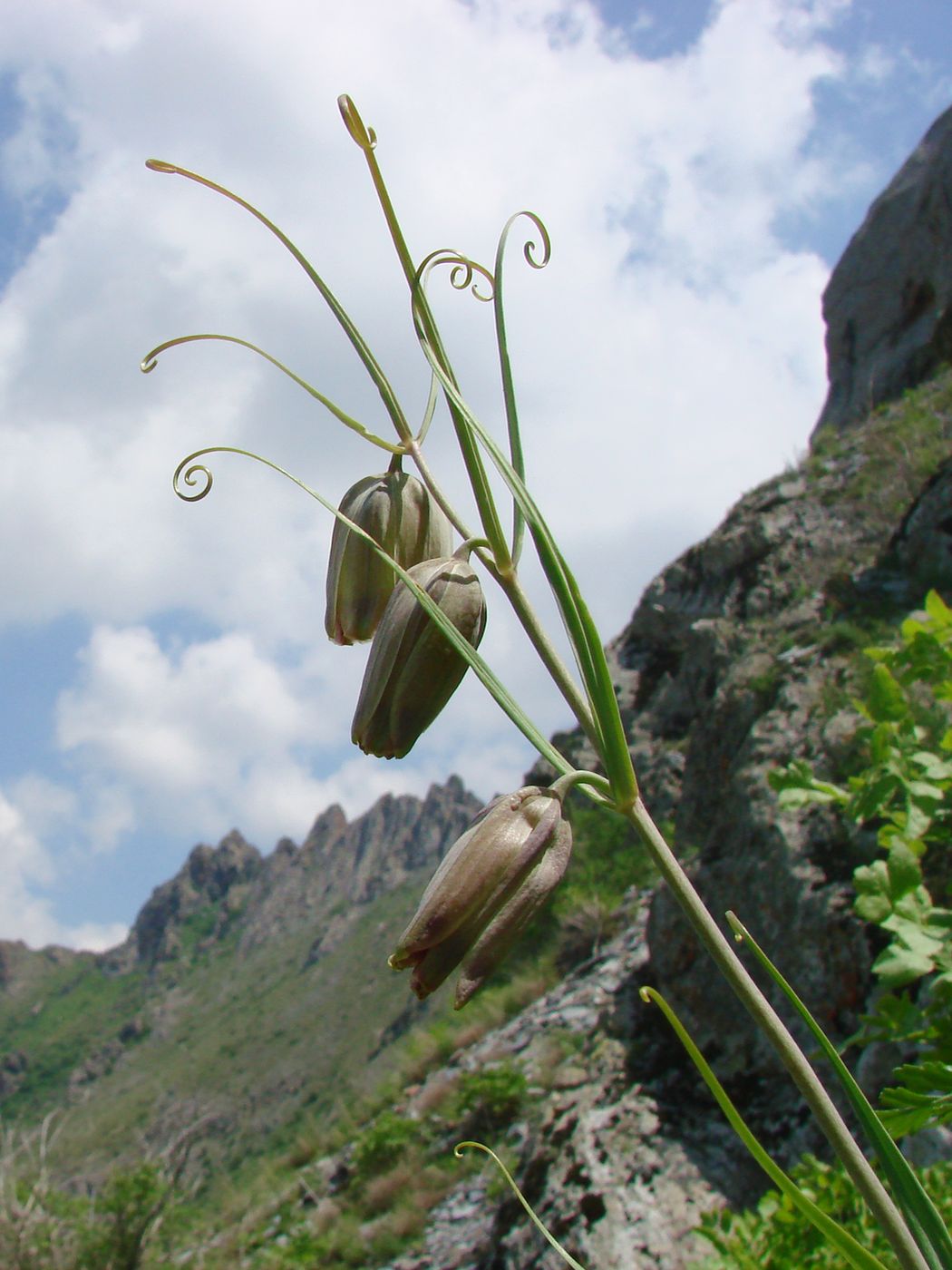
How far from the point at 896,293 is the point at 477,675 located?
18.1 metres

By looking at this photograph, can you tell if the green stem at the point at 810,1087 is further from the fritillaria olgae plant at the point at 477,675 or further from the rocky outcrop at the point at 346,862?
the rocky outcrop at the point at 346,862

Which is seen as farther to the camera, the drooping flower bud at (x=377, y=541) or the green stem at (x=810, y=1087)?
the drooping flower bud at (x=377, y=541)

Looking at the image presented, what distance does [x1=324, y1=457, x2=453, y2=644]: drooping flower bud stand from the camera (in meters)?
0.99

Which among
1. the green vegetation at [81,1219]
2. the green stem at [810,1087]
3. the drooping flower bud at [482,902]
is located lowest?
the green stem at [810,1087]

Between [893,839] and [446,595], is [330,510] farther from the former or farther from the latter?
[893,839]

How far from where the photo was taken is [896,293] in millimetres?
16406

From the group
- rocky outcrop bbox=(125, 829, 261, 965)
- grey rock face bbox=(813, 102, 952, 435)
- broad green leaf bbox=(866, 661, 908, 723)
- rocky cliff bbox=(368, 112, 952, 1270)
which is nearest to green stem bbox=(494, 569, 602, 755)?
broad green leaf bbox=(866, 661, 908, 723)

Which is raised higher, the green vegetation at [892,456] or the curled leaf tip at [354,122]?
the green vegetation at [892,456]

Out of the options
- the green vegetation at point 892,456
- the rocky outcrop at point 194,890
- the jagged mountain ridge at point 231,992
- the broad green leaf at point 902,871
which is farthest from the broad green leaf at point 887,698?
the rocky outcrop at point 194,890

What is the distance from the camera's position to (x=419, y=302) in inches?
33.8

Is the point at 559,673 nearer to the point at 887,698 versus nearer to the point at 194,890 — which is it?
the point at 887,698

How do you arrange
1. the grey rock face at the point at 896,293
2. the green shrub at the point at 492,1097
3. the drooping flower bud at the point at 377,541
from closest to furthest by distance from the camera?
the drooping flower bud at the point at 377,541
the green shrub at the point at 492,1097
the grey rock face at the point at 896,293

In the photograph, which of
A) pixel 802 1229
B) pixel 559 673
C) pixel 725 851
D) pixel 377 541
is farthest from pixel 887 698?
pixel 725 851

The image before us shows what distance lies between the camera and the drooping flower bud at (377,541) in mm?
991
